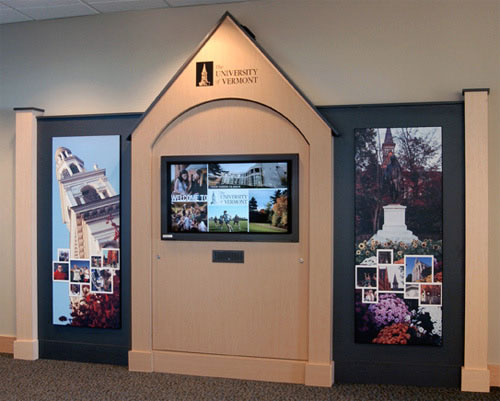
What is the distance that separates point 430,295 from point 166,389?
2283 millimetres

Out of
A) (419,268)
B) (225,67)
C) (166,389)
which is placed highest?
(225,67)

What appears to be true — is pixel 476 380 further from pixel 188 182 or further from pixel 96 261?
pixel 96 261

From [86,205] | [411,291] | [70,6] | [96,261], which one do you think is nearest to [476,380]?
[411,291]

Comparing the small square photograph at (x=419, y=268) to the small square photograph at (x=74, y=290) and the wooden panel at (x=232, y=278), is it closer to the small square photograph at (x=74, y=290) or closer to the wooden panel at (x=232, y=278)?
the wooden panel at (x=232, y=278)

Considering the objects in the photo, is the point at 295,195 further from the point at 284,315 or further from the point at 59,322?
the point at 59,322

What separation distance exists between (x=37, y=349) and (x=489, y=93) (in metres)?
4.69

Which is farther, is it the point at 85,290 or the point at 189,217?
the point at 85,290

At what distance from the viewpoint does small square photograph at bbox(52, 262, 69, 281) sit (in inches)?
210

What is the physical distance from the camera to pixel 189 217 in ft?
16.1

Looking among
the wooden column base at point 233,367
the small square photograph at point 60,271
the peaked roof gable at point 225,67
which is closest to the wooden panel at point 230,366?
the wooden column base at point 233,367

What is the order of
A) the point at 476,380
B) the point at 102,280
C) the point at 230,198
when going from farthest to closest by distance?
the point at 102,280, the point at 230,198, the point at 476,380

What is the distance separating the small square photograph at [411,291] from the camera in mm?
4621

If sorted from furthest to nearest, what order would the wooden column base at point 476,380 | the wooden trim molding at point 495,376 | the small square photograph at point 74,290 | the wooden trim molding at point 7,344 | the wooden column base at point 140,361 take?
the wooden trim molding at point 7,344, the small square photograph at point 74,290, the wooden column base at point 140,361, the wooden trim molding at point 495,376, the wooden column base at point 476,380

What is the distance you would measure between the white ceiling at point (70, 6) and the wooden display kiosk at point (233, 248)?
24.8 inches
